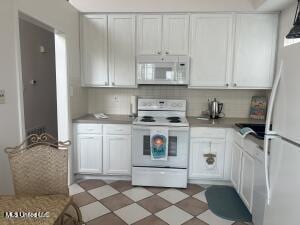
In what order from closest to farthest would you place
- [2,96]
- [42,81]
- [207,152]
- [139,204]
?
[2,96]
[139,204]
[207,152]
[42,81]

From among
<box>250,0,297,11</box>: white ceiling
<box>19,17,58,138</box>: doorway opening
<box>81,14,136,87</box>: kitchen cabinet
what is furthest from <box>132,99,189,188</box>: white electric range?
<box>19,17,58,138</box>: doorway opening

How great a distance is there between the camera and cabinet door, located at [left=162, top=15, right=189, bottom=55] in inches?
121

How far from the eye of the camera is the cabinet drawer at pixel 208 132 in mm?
2975

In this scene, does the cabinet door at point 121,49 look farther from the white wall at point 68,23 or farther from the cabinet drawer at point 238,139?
the cabinet drawer at point 238,139

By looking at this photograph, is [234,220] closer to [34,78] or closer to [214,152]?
[214,152]

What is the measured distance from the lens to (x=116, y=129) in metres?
3.10

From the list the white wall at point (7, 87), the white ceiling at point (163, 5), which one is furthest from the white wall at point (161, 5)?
the white wall at point (7, 87)

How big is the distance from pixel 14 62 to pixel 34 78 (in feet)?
6.81

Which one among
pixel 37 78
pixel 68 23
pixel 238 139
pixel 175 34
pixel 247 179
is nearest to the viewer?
pixel 247 179

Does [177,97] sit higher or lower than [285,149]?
higher

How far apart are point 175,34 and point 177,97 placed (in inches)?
37.7

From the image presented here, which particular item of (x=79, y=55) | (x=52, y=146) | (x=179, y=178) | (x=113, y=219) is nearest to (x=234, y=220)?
(x=179, y=178)

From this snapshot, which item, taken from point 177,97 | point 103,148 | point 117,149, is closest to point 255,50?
point 177,97

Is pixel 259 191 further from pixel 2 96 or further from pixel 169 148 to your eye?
pixel 2 96
